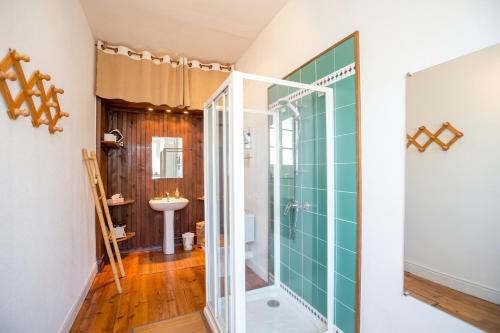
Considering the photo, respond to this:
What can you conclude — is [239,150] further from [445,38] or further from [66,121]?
[66,121]

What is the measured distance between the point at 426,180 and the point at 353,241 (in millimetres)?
619

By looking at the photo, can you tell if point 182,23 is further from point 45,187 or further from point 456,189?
point 456,189

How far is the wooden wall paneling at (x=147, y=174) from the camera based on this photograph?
12.0 feet

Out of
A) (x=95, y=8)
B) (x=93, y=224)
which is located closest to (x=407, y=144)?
(x=95, y=8)

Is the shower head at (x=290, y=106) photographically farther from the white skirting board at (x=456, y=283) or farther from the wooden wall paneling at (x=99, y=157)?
the wooden wall paneling at (x=99, y=157)

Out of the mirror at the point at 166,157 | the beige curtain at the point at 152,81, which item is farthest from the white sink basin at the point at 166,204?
the beige curtain at the point at 152,81

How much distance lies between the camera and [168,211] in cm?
350

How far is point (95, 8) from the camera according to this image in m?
2.34

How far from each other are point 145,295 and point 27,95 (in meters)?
2.14

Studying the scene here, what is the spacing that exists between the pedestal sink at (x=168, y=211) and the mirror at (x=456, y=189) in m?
2.99

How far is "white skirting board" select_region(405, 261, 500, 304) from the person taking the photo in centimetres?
89

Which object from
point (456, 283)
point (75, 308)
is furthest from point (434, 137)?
point (75, 308)

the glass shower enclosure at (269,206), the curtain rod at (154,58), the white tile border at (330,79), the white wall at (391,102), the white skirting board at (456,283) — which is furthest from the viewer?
the curtain rod at (154,58)

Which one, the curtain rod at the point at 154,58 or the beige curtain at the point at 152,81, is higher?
the curtain rod at the point at 154,58
